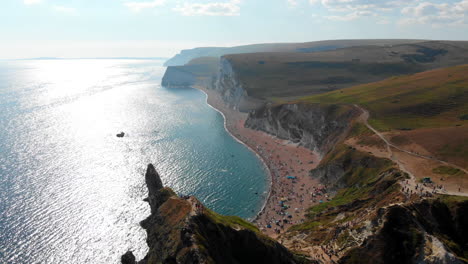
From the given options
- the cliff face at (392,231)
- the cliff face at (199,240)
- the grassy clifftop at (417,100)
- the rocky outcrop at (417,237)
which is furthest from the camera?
the grassy clifftop at (417,100)

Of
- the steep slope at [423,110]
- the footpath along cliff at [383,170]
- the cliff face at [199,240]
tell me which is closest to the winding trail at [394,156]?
the footpath along cliff at [383,170]

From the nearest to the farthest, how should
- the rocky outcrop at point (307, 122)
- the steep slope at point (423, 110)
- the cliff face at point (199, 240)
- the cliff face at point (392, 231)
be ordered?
1. the cliff face at point (199, 240)
2. the cliff face at point (392, 231)
3. the steep slope at point (423, 110)
4. the rocky outcrop at point (307, 122)

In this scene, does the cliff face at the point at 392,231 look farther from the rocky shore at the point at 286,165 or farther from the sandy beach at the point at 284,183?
the rocky shore at the point at 286,165

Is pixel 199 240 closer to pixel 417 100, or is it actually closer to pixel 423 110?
pixel 423 110

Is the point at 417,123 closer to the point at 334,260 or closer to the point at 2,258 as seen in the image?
the point at 334,260

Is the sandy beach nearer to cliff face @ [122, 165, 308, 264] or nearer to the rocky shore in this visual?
the rocky shore

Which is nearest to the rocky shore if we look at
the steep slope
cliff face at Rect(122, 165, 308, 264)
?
the steep slope
